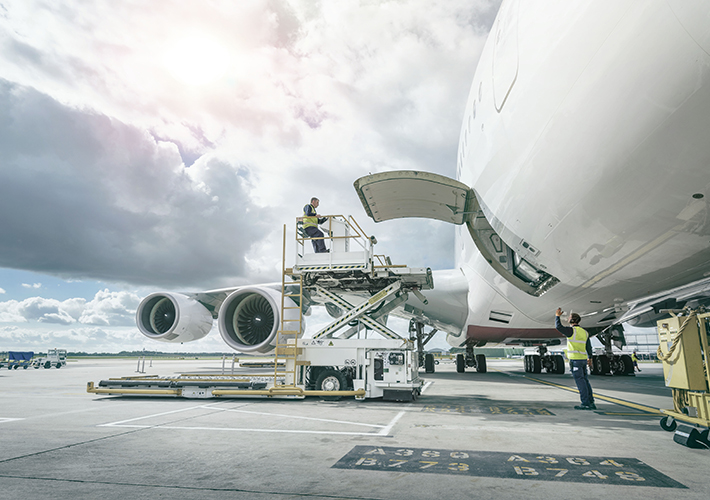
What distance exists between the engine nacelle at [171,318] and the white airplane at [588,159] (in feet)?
23.1

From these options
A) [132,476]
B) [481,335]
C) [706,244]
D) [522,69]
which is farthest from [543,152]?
[481,335]

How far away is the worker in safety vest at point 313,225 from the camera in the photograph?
9.10 metres

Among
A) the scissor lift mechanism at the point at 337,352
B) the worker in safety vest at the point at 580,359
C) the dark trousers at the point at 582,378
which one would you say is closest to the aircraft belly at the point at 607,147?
the worker in safety vest at the point at 580,359

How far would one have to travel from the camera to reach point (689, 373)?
183 inches

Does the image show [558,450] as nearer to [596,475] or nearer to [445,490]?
[596,475]

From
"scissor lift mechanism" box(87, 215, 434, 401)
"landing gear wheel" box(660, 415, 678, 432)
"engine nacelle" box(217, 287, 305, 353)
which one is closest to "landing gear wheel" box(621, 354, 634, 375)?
"scissor lift mechanism" box(87, 215, 434, 401)

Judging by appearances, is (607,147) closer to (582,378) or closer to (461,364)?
(582,378)

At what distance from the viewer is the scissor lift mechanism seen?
27.2ft

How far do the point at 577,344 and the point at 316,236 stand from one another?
196 inches

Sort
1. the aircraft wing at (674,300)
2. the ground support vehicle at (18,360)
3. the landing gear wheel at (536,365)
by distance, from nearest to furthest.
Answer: the aircraft wing at (674,300), the landing gear wheel at (536,365), the ground support vehicle at (18,360)

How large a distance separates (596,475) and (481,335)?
13.1 m

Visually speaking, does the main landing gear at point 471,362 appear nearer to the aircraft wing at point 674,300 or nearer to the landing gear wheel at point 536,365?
the landing gear wheel at point 536,365

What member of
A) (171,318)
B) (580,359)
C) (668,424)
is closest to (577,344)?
(580,359)

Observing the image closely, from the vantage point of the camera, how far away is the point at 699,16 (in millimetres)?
2686
